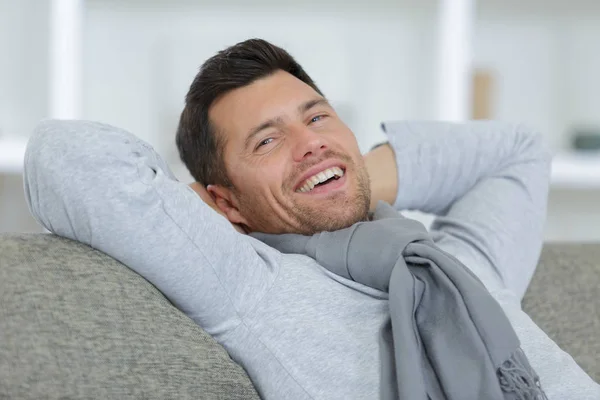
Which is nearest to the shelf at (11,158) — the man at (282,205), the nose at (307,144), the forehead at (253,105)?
Answer: the man at (282,205)

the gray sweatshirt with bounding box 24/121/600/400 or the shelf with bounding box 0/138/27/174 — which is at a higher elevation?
the gray sweatshirt with bounding box 24/121/600/400

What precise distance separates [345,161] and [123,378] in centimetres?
61

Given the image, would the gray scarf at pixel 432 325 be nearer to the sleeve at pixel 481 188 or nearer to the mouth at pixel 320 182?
the mouth at pixel 320 182

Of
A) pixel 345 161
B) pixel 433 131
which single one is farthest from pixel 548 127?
pixel 345 161

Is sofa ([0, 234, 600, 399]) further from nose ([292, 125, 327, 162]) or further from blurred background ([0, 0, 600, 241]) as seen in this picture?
blurred background ([0, 0, 600, 241])

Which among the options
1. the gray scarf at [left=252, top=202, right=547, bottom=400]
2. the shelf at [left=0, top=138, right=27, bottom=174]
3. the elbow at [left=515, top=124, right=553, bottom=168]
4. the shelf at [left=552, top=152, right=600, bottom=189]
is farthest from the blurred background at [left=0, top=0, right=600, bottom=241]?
the gray scarf at [left=252, top=202, right=547, bottom=400]

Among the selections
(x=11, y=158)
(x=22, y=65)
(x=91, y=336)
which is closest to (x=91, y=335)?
(x=91, y=336)

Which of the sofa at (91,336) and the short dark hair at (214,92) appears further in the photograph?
the short dark hair at (214,92)

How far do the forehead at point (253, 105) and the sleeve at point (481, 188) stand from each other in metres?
0.31

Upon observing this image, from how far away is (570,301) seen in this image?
163cm

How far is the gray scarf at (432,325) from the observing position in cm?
119

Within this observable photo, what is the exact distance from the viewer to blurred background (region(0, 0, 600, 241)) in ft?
10.8

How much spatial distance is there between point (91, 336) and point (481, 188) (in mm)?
920

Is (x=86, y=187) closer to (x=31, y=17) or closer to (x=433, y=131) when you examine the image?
(x=433, y=131)
